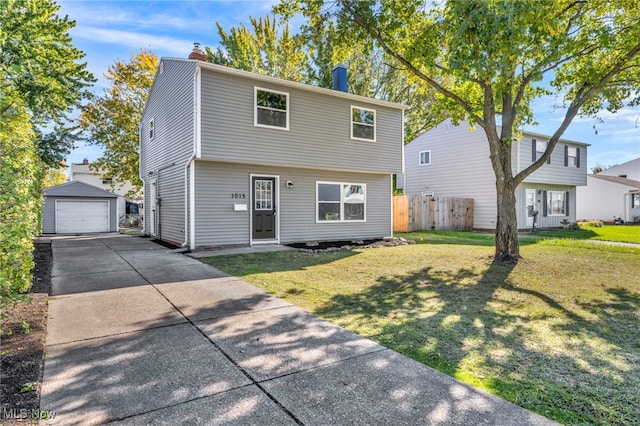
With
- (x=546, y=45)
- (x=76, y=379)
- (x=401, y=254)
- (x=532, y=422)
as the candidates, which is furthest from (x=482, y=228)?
(x=76, y=379)

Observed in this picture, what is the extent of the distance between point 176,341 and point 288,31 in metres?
25.0

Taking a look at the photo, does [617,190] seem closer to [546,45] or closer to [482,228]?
[482,228]

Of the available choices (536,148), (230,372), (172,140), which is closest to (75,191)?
(172,140)

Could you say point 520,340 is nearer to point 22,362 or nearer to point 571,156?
point 22,362

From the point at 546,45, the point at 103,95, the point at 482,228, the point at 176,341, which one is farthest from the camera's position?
the point at 103,95

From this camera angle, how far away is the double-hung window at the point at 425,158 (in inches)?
847

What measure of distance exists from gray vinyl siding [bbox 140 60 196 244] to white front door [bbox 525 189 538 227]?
17.6 meters

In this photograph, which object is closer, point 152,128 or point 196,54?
point 196,54

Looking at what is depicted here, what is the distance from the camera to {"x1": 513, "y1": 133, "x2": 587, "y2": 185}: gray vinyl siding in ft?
58.2

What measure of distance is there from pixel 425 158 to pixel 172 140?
15.2 meters

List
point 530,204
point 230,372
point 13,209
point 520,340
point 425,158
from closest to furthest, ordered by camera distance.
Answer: point 230,372 → point 13,209 → point 520,340 → point 530,204 → point 425,158

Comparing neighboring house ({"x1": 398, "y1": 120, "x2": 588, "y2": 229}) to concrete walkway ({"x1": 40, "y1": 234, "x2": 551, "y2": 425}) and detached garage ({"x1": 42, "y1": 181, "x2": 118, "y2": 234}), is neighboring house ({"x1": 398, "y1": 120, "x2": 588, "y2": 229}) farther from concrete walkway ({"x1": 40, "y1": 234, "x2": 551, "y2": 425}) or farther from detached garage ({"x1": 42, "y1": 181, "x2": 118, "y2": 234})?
detached garage ({"x1": 42, "y1": 181, "x2": 118, "y2": 234})

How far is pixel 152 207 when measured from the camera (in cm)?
1459

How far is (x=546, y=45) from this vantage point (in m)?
8.38
